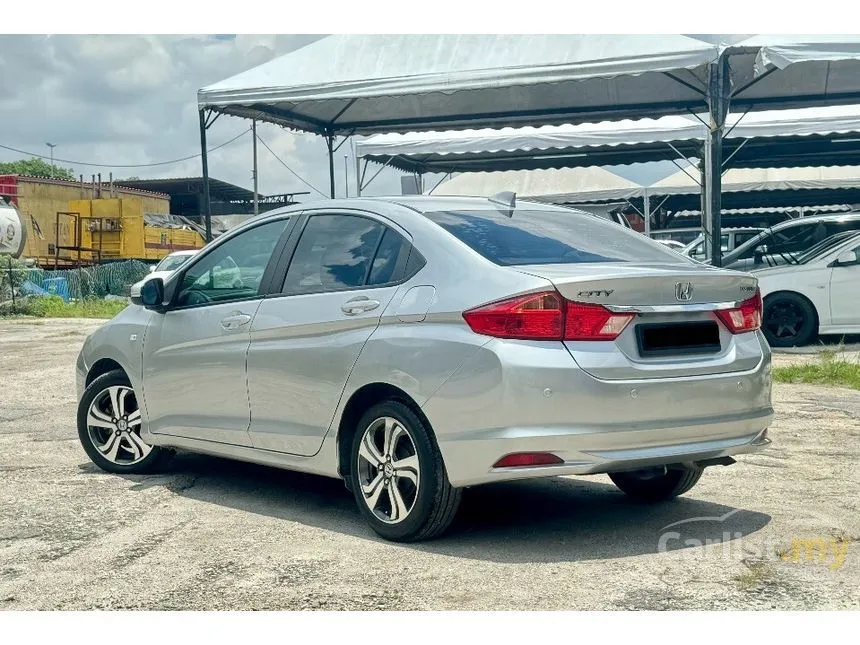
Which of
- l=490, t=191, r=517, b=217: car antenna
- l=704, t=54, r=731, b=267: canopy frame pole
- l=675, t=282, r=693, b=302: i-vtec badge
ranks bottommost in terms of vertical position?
l=675, t=282, r=693, b=302: i-vtec badge

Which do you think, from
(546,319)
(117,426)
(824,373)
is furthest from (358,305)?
(824,373)

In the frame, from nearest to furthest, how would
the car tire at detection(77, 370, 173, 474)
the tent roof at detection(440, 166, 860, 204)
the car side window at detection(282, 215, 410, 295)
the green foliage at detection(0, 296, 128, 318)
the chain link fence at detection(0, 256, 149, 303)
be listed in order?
the car side window at detection(282, 215, 410, 295), the car tire at detection(77, 370, 173, 474), the green foliage at detection(0, 296, 128, 318), the chain link fence at detection(0, 256, 149, 303), the tent roof at detection(440, 166, 860, 204)

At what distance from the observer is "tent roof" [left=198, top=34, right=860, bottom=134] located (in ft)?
42.0

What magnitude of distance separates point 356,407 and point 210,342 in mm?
1197

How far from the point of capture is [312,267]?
555 centimetres

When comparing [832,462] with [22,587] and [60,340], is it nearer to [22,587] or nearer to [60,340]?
[22,587]

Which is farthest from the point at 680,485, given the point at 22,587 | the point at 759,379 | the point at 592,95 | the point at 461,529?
the point at 592,95

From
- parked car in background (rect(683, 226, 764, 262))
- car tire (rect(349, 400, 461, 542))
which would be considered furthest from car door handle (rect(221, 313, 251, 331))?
parked car in background (rect(683, 226, 764, 262))

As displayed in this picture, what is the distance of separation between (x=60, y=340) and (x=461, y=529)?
44.3ft

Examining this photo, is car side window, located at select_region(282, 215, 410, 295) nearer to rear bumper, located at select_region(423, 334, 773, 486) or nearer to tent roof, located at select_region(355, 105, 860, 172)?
rear bumper, located at select_region(423, 334, 773, 486)

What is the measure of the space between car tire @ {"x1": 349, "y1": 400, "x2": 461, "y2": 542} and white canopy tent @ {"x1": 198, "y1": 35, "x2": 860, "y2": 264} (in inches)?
345

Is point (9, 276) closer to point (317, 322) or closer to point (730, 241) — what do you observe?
point (730, 241)

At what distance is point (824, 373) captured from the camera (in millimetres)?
10555

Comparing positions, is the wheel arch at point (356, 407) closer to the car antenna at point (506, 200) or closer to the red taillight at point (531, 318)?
the red taillight at point (531, 318)
